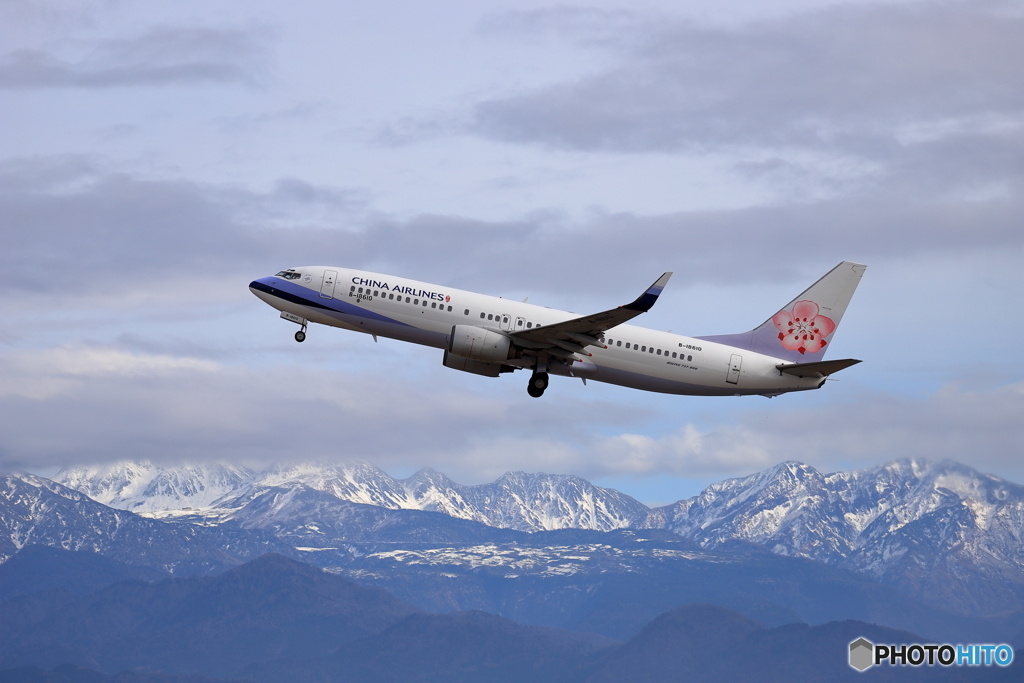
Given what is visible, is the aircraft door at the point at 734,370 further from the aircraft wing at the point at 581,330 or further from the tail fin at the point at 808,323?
the aircraft wing at the point at 581,330

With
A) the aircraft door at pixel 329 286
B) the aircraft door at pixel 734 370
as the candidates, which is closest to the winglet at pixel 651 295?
the aircraft door at pixel 734 370

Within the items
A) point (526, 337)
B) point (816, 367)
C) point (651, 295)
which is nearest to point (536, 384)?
point (526, 337)

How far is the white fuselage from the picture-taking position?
72188mm

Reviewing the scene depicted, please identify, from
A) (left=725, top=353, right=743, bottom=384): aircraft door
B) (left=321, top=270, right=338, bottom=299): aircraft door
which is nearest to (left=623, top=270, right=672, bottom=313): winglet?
(left=725, top=353, right=743, bottom=384): aircraft door

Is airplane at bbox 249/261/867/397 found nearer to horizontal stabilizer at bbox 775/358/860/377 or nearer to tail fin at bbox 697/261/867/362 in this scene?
horizontal stabilizer at bbox 775/358/860/377

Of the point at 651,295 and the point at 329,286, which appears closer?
the point at 651,295

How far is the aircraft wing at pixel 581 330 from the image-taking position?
216ft

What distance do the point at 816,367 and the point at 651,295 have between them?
50.3 feet

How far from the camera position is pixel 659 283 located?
6550cm

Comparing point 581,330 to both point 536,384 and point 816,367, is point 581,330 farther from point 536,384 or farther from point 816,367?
point 816,367

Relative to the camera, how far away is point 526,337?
236 feet

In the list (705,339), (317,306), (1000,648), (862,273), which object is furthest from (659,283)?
(1000,648)

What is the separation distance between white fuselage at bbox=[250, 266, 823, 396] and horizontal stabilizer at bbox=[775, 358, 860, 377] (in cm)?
50

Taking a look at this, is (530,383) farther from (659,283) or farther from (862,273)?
(862,273)
